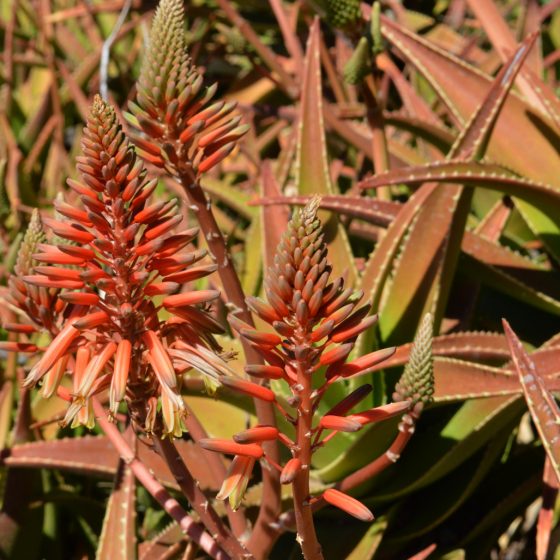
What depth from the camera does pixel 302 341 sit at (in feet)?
2.24

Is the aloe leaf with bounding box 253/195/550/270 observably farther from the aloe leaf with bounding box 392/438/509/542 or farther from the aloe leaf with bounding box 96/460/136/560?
the aloe leaf with bounding box 96/460/136/560

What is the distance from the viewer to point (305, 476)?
0.73 metres

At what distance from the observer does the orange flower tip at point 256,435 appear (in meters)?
0.69

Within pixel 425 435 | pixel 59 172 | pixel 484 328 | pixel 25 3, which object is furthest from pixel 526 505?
pixel 25 3

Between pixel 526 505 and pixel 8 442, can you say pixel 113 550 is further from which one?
pixel 526 505

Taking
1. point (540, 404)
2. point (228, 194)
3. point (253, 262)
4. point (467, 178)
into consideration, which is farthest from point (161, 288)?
point (228, 194)

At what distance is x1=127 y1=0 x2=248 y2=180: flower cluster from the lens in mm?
788

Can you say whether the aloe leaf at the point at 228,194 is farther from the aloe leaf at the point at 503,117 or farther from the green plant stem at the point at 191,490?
the green plant stem at the point at 191,490

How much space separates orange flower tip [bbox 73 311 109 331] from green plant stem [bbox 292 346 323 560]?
0.61 ft

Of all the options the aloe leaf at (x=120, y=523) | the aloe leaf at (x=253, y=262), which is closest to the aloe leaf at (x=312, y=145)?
the aloe leaf at (x=253, y=262)

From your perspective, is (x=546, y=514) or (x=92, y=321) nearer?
(x=92, y=321)

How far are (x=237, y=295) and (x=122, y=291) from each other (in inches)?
5.4

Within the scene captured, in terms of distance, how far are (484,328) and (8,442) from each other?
2.76 feet

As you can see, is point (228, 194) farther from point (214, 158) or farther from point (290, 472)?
point (290, 472)
